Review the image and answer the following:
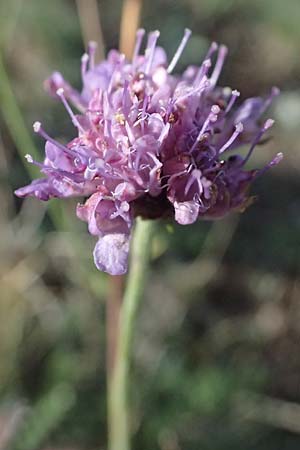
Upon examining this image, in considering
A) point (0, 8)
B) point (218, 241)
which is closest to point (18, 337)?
point (218, 241)

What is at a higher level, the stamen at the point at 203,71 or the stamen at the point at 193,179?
the stamen at the point at 203,71

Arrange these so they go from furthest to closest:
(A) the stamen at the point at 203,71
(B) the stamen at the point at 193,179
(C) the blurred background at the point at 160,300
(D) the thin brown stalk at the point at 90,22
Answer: (D) the thin brown stalk at the point at 90,22 < (C) the blurred background at the point at 160,300 < (A) the stamen at the point at 203,71 < (B) the stamen at the point at 193,179

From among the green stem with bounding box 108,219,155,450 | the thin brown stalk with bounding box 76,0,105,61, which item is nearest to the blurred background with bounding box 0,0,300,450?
the thin brown stalk with bounding box 76,0,105,61

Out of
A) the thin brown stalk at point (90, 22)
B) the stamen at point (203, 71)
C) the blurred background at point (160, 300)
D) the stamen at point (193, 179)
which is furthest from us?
the thin brown stalk at point (90, 22)

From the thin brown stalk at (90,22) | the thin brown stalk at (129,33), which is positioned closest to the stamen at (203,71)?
the thin brown stalk at (129,33)

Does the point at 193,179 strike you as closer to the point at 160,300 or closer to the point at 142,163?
the point at 142,163

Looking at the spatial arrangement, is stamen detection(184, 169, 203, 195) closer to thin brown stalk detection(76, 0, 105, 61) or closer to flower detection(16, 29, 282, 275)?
flower detection(16, 29, 282, 275)

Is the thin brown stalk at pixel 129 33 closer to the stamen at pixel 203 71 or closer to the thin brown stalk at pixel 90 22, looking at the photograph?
the thin brown stalk at pixel 90 22
